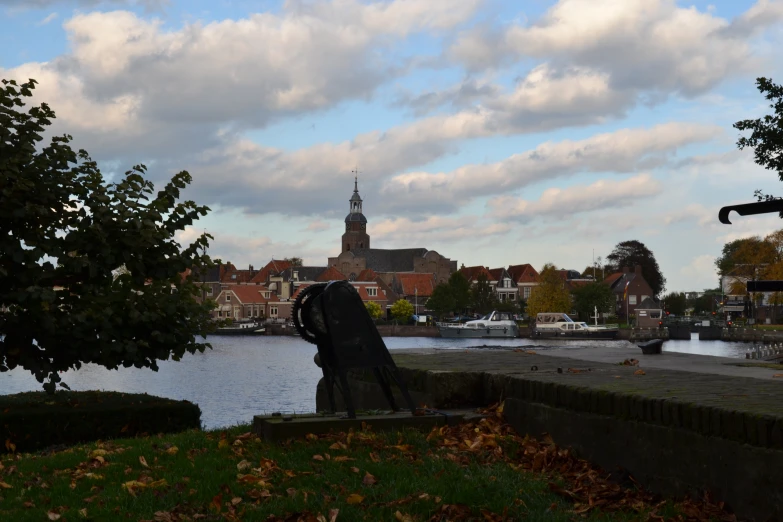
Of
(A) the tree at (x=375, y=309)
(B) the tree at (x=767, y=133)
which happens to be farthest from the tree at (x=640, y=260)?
(B) the tree at (x=767, y=133)

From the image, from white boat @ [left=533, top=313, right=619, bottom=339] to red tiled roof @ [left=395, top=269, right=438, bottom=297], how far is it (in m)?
62.5

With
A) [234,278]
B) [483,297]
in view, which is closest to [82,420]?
[483,297]

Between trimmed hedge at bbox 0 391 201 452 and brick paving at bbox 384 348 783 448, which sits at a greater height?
brick paving at bbox 384 348 783 448

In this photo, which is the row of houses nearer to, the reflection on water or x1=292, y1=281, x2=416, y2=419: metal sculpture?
the reflection on water

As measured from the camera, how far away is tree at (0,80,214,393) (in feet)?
40.9

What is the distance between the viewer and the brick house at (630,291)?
5566 inches

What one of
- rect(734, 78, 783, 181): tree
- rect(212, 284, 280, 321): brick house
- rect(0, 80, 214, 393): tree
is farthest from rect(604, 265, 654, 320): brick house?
rect(0, 80, 214, 393): tree

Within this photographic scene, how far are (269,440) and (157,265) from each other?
6.06m

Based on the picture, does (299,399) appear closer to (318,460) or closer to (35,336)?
(35,336)

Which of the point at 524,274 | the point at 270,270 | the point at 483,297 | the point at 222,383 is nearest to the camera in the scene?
the point at 222,383

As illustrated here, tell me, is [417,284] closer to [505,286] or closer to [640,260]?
[505,286]

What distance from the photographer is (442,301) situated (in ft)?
480

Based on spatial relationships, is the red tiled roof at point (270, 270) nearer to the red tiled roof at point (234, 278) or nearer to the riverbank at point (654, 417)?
the red tiled roof at point (234, 278)

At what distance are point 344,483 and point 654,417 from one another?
2235 millimetres
